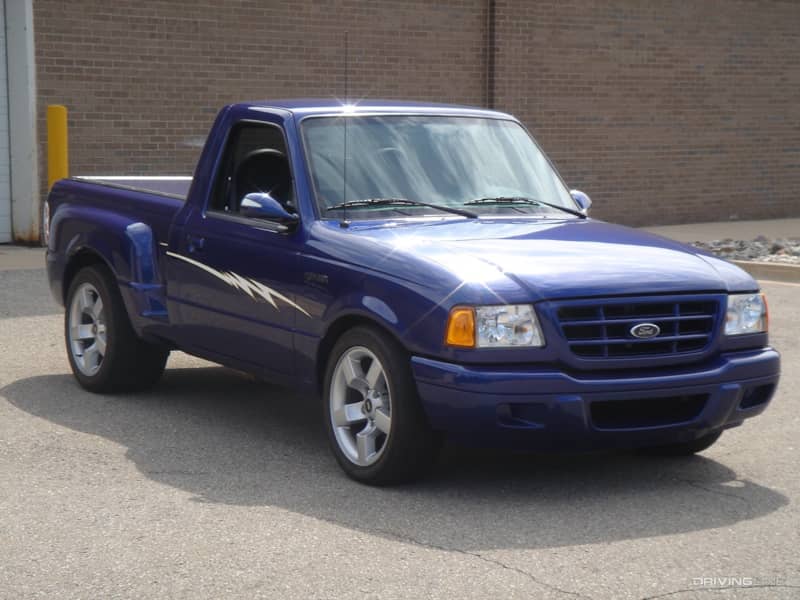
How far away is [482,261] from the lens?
6.12 m

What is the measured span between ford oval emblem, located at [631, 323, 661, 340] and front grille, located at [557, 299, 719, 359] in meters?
0.01

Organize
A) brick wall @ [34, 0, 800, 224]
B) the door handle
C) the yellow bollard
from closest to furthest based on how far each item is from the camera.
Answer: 1. the door handle
2. the yellow bollard
3. brick wall @ [34, 0, 800, 224]

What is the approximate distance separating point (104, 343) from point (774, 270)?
8.38m

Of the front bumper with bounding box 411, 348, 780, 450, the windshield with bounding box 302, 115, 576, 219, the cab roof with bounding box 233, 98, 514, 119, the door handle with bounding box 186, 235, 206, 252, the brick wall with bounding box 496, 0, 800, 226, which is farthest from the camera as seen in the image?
the brick wall with bounding box 496, 0, 800, 226

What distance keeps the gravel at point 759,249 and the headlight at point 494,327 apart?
32.9ft

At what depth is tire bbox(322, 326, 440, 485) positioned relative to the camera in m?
6.05

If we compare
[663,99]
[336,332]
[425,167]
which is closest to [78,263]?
[425,167]

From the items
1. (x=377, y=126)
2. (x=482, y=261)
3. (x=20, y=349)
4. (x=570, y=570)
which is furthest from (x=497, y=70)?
(x=570, y=570)

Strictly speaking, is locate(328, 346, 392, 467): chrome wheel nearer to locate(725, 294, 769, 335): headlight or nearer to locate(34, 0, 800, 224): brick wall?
locate(725, 294, 769, 335): headlight

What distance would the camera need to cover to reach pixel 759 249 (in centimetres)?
1659

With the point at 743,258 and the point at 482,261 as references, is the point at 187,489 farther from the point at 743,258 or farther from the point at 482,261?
the point at 743,258

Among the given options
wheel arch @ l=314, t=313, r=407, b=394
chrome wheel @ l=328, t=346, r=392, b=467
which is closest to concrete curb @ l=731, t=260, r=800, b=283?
wheel arch @ l=314, t=313, r=407, b=394

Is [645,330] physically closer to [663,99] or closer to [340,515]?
[340,515]

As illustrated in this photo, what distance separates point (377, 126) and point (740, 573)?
3.20m
